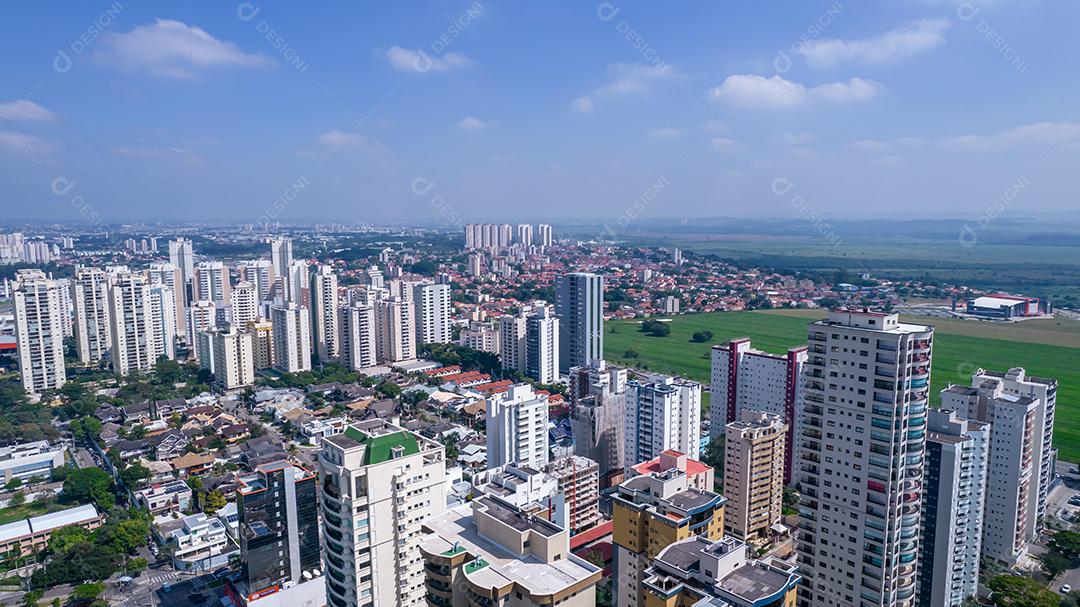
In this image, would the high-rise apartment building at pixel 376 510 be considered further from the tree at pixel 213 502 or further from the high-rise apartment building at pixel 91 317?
the high-rise apartment building at pixel 91 317

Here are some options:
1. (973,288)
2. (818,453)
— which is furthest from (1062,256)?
(818,453)

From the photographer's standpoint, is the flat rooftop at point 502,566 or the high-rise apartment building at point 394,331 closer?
the flat rooftop at point 502,566

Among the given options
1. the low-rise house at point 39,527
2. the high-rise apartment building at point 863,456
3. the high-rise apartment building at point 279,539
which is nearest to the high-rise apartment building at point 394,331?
the low-rise house at point 39,527

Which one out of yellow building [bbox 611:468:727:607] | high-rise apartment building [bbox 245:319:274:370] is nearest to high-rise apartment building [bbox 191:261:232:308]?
high-rise apartment building [bbox 245:319:274:370]

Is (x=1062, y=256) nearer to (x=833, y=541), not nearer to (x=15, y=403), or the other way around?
(x=833, y=541)

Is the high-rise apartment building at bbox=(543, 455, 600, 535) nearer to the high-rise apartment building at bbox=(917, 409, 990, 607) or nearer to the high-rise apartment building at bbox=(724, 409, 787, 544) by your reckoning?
the high-rise apartment building at bbox=(724, 409, 787, 544)

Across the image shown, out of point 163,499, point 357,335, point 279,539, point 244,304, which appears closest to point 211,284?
point 244,304
